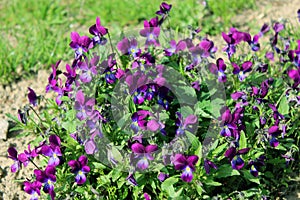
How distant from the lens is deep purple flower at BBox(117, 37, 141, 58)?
3.88 m

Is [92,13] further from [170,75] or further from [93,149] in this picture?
[93,149]

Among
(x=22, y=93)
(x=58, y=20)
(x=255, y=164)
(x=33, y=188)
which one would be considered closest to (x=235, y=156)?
(x=255, y=164)

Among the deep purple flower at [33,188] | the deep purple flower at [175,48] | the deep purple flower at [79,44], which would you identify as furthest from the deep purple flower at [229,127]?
the deep purple flower at [33,188]

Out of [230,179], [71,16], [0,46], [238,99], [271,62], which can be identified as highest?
[71,16]

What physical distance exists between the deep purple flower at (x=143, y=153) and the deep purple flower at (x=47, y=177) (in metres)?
0.57

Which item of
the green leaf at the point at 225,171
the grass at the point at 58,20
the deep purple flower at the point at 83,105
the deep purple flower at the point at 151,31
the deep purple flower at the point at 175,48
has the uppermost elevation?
the grass at the point at 58,20

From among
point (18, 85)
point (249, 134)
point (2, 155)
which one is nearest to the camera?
point (249, 134)

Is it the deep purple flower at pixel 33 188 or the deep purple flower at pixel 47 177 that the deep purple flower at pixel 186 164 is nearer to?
the deep purple flower at pixel 47 177

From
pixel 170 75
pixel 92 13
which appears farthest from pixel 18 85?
pixel 170 75

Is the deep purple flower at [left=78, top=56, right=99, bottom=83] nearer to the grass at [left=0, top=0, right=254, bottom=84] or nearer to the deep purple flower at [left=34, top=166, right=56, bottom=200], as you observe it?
the deep purple flower at [left=34, top=166, right=56, bottom=200]

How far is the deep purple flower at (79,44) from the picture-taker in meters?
3.73

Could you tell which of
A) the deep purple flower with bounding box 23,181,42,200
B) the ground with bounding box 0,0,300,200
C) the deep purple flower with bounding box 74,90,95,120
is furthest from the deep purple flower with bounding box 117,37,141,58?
the ground with bounding box 0,0,300,200

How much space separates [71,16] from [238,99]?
309 centimetres

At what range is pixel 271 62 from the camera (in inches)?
216
